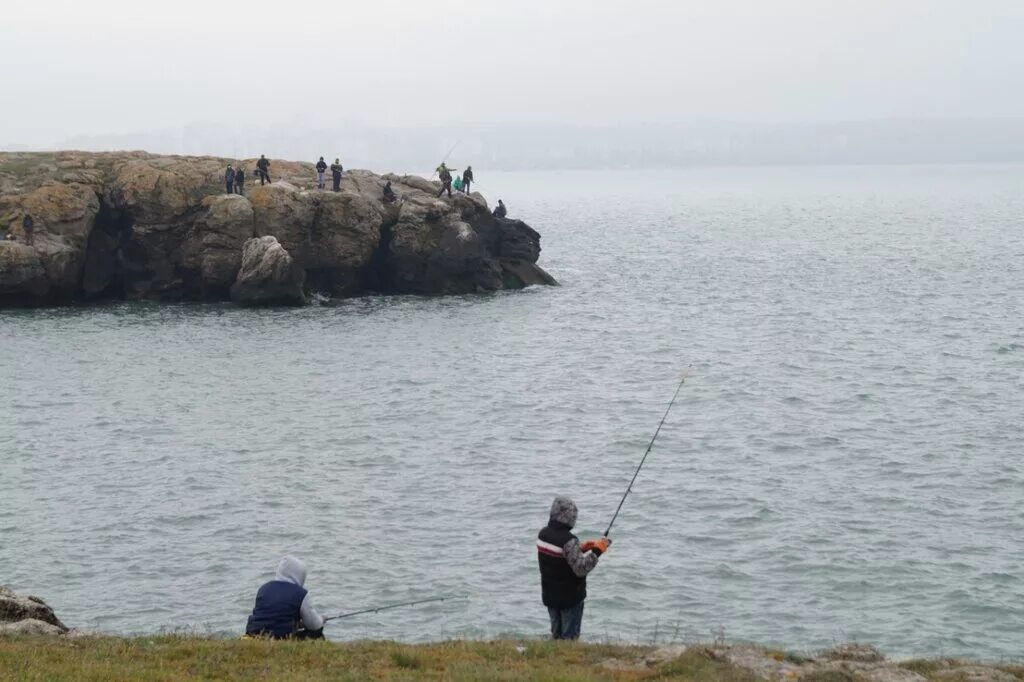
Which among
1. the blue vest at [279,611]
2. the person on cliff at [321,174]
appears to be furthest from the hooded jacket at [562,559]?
the person on cliff at [321,174]

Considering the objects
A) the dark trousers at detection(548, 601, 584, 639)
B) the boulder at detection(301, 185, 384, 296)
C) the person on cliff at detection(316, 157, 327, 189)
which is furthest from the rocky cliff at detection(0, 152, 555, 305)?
the dark trousers at detection(548, 601, 584, 639)

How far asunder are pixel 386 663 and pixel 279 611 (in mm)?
1976

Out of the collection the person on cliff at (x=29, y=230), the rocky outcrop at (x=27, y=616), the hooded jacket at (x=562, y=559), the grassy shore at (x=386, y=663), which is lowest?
the rocky outcrop at (x=27, y=616)

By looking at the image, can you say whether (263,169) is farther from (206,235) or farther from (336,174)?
(206,235)

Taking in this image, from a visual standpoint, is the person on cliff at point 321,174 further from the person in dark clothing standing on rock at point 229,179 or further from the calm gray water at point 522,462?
the calm gray water at point 522,462

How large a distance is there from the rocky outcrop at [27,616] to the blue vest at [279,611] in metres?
2.99

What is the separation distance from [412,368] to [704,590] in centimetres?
2637

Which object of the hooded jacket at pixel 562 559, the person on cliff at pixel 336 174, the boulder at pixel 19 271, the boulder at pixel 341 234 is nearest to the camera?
the hooded jacket at pixel 562 559

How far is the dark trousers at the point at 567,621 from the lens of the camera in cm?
1714

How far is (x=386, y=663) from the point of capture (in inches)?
579

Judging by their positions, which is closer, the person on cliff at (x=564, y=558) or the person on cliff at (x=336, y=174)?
the person on cliff at (x=564, y=558)

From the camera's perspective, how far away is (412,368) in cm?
5006

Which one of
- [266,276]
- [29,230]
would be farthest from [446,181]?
[29,230]

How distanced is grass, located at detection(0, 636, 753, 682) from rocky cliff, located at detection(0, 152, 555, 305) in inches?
1896
